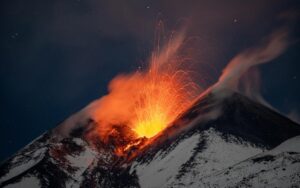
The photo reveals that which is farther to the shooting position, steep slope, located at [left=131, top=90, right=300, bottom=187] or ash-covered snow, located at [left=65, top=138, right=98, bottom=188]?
ash-covered snow, located at [left=65, top=138, right=98, bottom=188]

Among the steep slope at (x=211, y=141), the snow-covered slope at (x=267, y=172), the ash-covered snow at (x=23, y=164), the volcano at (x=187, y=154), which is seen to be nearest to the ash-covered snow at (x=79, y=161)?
the volcano at (x=187, y=154)

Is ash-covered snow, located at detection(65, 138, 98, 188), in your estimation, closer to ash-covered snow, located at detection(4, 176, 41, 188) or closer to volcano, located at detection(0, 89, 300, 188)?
volcano, located at detection(0, 89, 300, 188)

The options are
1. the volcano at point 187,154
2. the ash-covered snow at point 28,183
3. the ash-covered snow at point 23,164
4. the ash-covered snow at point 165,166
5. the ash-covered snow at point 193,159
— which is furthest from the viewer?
the ash-covered snow at point 23,164

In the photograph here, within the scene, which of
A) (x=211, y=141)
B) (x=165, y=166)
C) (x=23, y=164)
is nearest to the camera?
(x=165, y=166)

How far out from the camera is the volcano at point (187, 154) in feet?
177

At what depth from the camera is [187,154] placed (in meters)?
75.9

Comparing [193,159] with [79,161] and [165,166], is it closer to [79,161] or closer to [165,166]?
[165,166]

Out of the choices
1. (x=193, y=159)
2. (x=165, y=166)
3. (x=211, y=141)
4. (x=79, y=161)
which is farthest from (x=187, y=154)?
(x=79, y=161)

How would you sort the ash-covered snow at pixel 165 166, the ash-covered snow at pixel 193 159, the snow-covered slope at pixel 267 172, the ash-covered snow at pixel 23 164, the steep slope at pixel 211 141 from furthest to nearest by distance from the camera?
the ash-covered snow at pixel 23 164 → the ash-covered snow at pixel 165 166 → the steep slope at pixel 211 141 → the ash-covered snow at pixel 193 159 → the snow-covered slope at pixel 267 172

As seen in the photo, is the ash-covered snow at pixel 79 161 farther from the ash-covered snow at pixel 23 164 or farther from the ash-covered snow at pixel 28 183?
the ash-covered snow at pixel 23 164

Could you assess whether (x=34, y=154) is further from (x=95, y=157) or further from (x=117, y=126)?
(x=117, y=126)

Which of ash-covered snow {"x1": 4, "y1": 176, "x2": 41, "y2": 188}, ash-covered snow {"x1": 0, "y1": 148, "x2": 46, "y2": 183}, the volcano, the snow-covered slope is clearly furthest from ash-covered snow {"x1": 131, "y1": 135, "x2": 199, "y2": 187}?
ash-covered snow {"x1": 0, "y1": 148, "x2": 46, "y2": 183}

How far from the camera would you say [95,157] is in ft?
330

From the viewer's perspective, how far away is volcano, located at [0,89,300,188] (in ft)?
177
